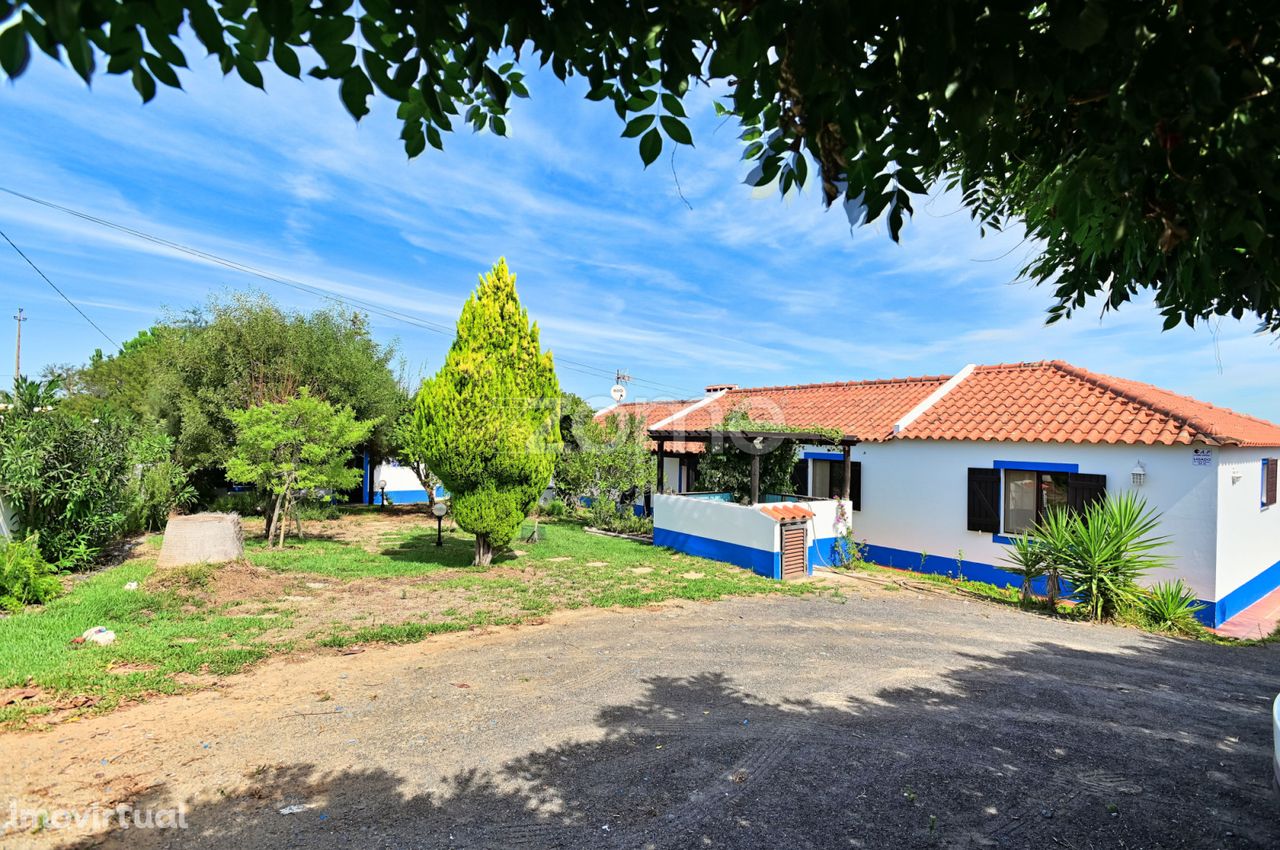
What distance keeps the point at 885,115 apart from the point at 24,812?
229 inches

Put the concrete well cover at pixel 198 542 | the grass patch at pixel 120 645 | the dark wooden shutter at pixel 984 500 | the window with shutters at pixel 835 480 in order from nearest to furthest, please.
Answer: the grass patch at pixel 120 645
the concrete well cover at pixel 198 542
the dark wooden shutter at pixel 984 500
the window with shutters at pixel 835 480

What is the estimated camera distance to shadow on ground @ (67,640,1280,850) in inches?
135

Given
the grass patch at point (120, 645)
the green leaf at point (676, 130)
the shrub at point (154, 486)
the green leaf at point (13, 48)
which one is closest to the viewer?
the green leaf at point (13, 48)

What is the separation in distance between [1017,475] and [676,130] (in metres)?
12.1

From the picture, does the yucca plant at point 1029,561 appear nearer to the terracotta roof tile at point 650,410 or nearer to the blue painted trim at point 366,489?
the terracotta roof tile at point 650,410

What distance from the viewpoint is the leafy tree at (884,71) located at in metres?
1.66

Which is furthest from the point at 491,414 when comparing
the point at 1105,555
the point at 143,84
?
the point at 1105,555

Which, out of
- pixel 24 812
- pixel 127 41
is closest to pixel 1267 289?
pixel 127 41

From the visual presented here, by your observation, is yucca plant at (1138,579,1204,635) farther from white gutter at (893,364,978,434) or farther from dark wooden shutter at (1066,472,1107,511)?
white gutter at (893,364,978,434)

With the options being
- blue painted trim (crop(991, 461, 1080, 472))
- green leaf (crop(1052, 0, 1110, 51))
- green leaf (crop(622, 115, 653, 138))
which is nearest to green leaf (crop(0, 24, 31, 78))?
green leaf (crop(622, 115, 653, 138))

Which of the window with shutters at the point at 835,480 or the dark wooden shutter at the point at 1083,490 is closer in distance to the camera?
the dark wooden shutter at the point at 1083,490

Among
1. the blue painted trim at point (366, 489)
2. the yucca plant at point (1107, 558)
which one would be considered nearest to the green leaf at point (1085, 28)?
the yucca plant at point (1107, 558)

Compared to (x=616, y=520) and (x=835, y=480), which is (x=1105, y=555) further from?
(x=616, y=520)

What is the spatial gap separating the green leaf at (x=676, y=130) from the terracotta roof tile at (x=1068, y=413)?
448 inches
